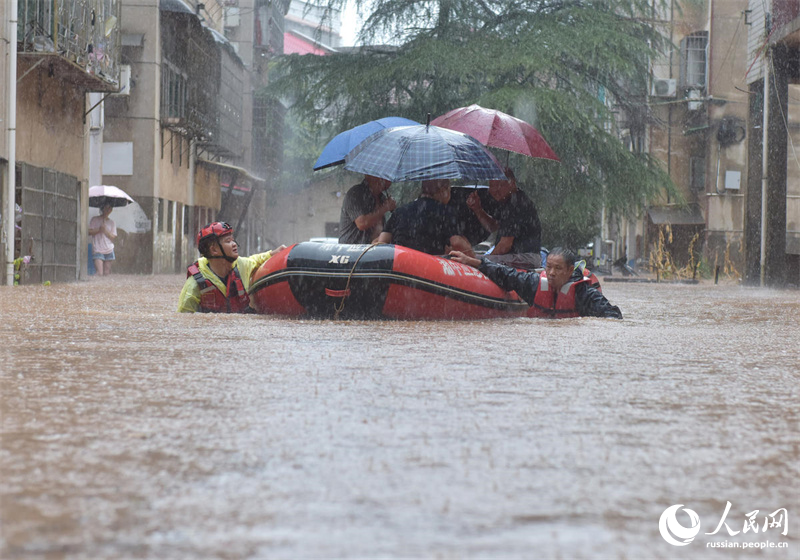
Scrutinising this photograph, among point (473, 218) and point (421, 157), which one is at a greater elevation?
point (421, 157)

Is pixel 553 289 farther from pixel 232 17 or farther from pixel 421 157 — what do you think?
pixel 232 17

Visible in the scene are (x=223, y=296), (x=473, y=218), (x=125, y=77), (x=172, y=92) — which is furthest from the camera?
Result: (x=172, y=92)

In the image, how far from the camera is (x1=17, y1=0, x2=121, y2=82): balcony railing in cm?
1514

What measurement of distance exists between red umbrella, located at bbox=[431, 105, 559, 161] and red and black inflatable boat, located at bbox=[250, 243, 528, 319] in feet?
7.02

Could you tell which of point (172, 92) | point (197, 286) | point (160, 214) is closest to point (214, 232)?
point (197, 286)

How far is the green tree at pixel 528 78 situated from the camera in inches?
842

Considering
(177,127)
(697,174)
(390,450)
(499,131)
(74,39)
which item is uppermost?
(74,39)

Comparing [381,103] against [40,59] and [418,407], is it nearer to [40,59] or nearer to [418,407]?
[40,59]

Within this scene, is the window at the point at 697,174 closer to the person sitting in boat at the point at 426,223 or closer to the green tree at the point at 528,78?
the green tree at the point at 528,78

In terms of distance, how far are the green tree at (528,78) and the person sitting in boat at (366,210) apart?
11.4 m

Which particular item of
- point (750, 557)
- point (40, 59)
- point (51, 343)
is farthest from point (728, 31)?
point (750, 557)

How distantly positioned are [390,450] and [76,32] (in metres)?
15.0

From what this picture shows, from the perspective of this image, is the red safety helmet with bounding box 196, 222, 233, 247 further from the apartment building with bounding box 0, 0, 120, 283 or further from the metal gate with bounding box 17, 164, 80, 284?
the metal gate with bounding box 17, 164, 80, 284

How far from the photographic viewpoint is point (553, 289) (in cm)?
886
